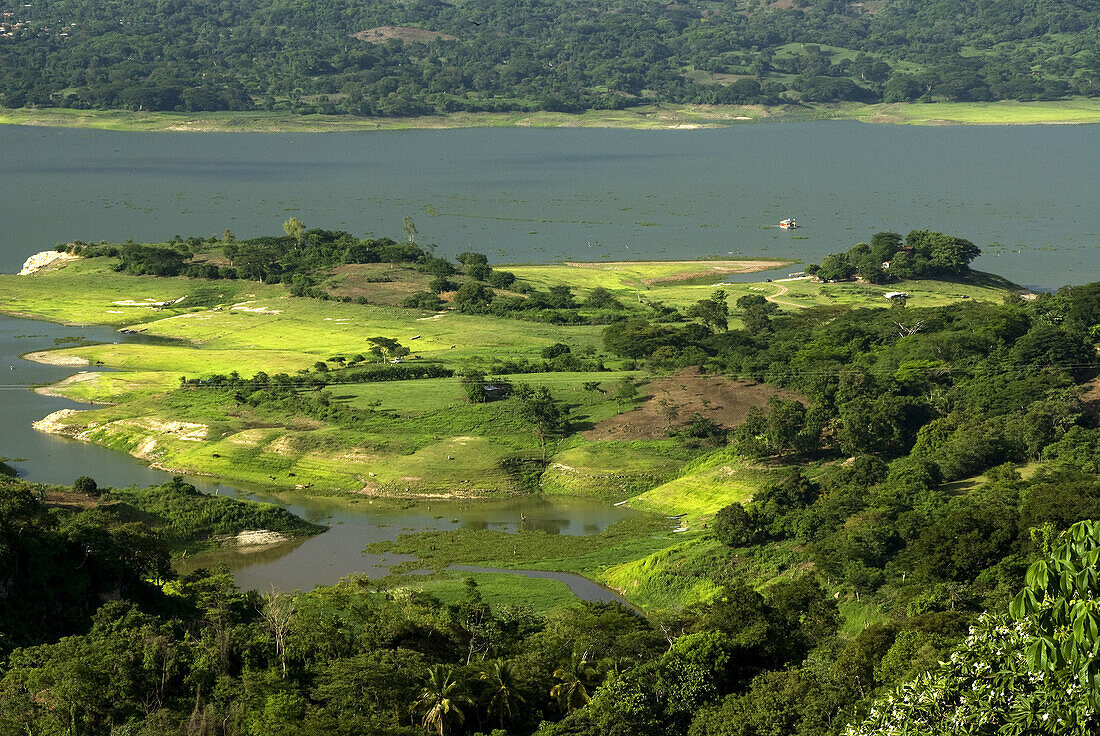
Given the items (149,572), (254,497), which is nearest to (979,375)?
(254,497)

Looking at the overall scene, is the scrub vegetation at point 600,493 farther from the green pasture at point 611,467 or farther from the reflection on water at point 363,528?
the reflection on water at point 363,528

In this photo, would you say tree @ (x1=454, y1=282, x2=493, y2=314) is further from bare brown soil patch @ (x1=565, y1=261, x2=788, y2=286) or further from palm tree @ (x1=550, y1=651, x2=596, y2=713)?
palm tree @ (x1=550, y1=651, x2=596, y2=713)

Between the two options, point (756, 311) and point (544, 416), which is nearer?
point (544, 416)

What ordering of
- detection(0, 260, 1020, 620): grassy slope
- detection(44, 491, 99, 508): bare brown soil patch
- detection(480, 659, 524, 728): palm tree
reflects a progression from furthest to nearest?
→ 1. detection(0, 260, 1020, 620): grassy slope
2. detection(44, 491, 99, 508): bare brown soil patch
3. detection(480, 659, 524, 728): palm tree

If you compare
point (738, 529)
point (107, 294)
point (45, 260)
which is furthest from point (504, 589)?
point (45, 260)

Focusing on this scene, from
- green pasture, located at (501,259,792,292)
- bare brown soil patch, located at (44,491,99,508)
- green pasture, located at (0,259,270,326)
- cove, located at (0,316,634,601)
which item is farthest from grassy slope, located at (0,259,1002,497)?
bare brown soil patch, located at (44,491,99,508)

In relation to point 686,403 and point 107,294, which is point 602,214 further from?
point 686,403

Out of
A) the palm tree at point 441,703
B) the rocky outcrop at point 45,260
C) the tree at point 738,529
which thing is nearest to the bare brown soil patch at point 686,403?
the tree at point 738,529
